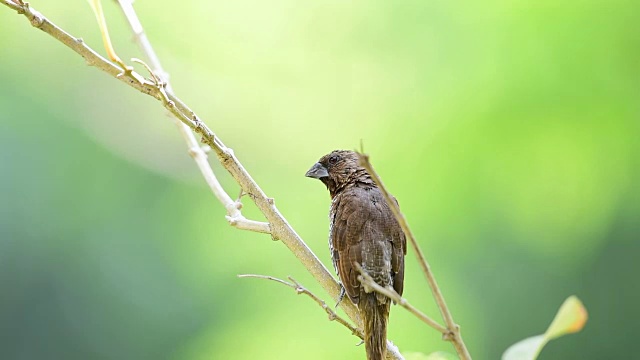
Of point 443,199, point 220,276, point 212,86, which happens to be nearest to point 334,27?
point 212,86

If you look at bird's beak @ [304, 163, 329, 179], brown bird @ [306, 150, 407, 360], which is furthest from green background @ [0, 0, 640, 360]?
brown bird @ [306, 150, 407, 360]

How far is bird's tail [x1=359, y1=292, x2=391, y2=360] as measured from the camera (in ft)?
5.72

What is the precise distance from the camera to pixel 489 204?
4723 mm

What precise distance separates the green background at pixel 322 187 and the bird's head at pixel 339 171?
5.68 feet

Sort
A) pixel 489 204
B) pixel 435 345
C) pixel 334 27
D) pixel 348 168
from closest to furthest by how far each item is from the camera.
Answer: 1. pixel 348 168
2. pixel 435 345
3. pixel 489 204
4. pixel 334 27

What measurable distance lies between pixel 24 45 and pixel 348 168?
3.48 metres

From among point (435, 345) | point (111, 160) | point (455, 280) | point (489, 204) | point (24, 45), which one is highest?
point (24, 45)

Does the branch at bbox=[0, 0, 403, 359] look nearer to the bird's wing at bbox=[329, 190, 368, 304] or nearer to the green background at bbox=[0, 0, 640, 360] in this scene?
the bird's wing at bbox=[329, 190, 368, 304]

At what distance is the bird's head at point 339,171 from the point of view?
2660 millimetres

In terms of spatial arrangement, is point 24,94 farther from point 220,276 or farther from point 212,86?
point 220,276

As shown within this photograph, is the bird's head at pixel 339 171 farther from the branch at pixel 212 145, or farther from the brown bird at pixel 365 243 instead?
the branch at pixel 212 145

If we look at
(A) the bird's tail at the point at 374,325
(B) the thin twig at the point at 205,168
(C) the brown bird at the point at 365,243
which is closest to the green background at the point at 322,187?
(C) the brown bird at the point at 365,243

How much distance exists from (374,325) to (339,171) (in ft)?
2.87

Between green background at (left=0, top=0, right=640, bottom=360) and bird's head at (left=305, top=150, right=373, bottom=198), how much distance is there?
5.68 ft
